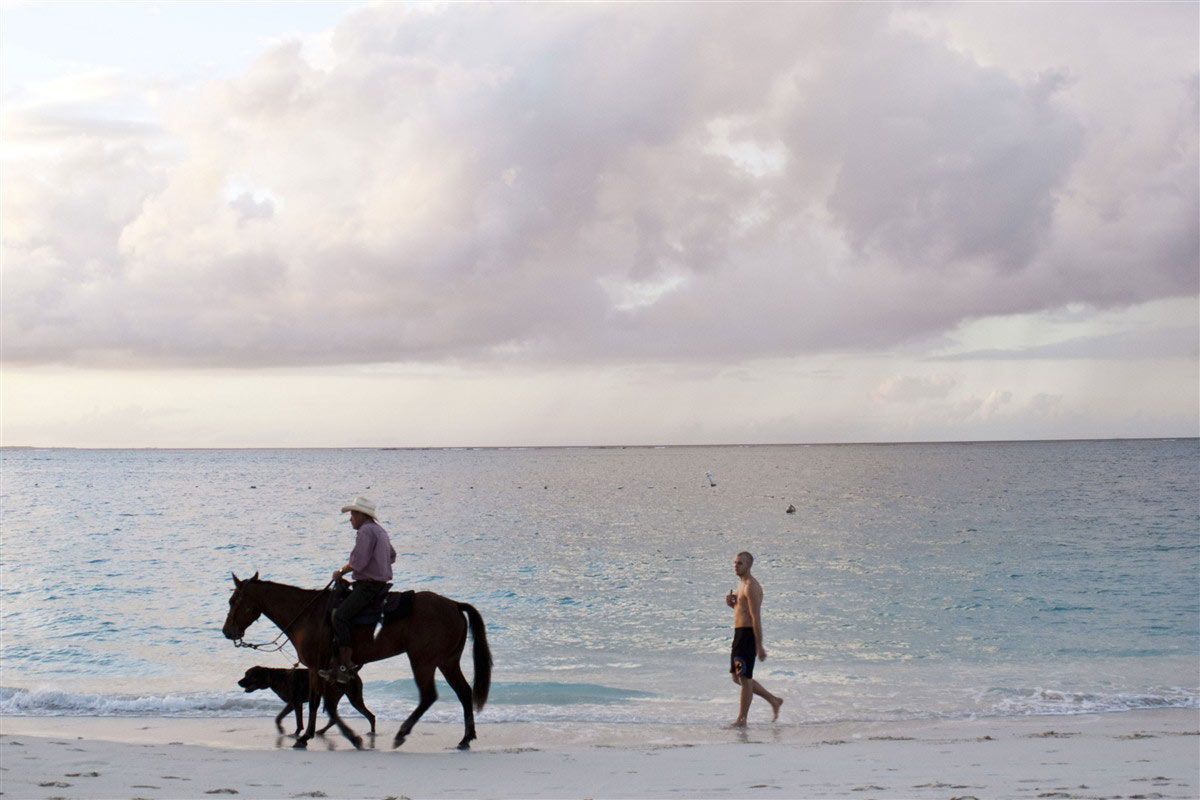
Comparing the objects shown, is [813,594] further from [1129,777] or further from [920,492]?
[920,492]

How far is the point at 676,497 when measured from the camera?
7881 centimetres

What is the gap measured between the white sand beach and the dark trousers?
1371 mm

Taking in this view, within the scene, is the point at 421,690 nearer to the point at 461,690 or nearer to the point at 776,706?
the point at 461,690

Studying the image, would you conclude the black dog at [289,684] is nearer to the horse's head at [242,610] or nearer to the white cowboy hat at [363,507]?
the horse's head at [242,610]

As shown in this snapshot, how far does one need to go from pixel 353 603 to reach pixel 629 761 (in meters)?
3.47

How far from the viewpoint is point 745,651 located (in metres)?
12.7

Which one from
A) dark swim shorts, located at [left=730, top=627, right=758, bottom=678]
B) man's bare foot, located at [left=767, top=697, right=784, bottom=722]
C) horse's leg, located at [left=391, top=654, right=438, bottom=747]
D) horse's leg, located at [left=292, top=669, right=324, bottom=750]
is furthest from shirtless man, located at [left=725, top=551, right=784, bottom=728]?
horse's leg, located at [left=292, top=669, right=324, bottom=750]

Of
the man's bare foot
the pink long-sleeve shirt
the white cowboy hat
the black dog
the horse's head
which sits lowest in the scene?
the man's bare foot

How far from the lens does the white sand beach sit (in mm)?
8773

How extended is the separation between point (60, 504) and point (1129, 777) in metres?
→ 79.9

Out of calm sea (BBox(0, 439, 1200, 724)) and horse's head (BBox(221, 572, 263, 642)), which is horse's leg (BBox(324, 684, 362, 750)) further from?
calm sea (BBox(0, 439, 1200, 724))

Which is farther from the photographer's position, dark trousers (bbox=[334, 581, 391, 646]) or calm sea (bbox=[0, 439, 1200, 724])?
calm sea (bbox=[0, 439, 1200, 724])

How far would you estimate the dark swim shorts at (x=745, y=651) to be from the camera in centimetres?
1272

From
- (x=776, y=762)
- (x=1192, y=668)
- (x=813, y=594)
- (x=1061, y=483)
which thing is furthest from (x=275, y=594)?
(x=1061, y=483)
